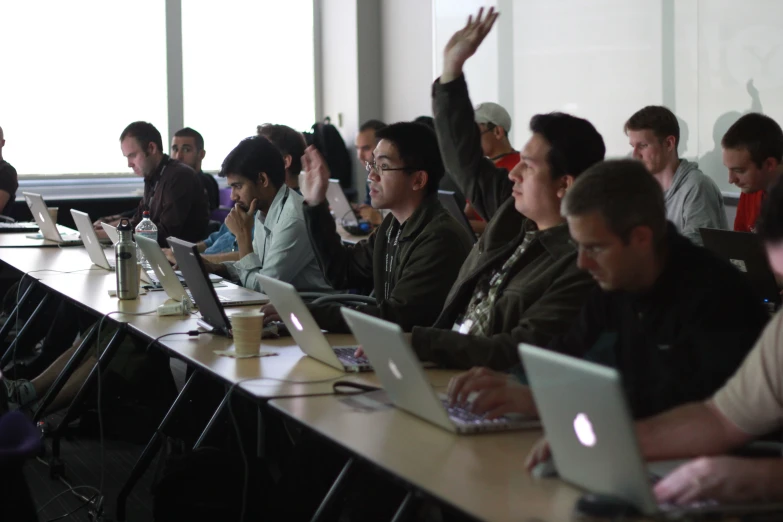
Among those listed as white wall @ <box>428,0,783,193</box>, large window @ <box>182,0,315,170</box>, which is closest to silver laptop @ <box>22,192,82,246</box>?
white wall @ <box>428,0,783,193</box>

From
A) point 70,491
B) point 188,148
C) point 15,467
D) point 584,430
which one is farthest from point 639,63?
point 15,467

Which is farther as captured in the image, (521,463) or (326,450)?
(326,450)

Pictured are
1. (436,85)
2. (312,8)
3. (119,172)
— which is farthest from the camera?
(312,8)

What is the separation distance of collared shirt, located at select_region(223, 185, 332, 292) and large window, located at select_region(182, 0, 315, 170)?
551cm

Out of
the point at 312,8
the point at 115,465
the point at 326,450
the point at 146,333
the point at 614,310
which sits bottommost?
the point at 115,465

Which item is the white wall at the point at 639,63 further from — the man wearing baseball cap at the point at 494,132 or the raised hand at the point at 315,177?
the raised hand at the point at 315,177

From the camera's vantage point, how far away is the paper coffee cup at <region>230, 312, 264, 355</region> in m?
2.67

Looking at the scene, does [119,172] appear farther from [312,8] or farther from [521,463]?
[521,463]

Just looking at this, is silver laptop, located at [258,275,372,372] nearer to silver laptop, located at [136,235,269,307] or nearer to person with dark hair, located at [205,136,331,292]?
silver laptop, located at [136,235,269,307]

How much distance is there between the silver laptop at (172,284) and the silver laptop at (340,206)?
3.09 meters

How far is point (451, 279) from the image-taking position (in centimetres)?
308

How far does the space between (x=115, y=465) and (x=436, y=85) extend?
187 centimetres

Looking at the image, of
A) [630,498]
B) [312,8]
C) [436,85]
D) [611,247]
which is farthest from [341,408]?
[312,8]

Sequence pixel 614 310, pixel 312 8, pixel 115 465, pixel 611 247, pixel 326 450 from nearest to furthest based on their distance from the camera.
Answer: pixel 611 247
pixel 614 310
pixel 326 450
pixel 115 465
pixel 312 8
